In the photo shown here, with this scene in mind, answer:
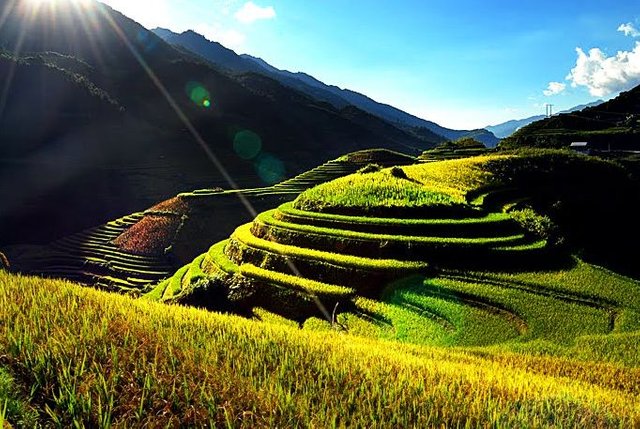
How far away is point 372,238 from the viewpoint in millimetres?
16812

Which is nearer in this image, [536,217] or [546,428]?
[546,428]

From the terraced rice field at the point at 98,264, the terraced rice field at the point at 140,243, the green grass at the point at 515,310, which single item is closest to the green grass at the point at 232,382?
the green grass at the point at 515,310

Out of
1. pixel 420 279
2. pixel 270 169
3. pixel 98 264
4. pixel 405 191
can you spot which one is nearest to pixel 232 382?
pixel 420 279

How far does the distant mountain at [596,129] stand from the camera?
190 ft

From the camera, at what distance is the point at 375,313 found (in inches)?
539

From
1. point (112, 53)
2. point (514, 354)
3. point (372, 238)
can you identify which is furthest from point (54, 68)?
point (514, 354)

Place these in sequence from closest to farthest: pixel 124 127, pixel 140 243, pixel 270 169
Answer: pixel 140 243 → pixel 270 169 → pixel 124 127

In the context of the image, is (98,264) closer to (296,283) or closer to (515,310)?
(296,283)

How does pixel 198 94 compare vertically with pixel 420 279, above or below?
above

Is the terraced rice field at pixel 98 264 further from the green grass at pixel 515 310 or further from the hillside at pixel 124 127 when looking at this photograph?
the green grass at pixel 515 310

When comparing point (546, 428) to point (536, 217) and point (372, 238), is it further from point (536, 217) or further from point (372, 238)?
point (536, 217)

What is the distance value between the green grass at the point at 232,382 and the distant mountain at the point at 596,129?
5651 centimetres

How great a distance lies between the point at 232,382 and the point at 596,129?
252 ft

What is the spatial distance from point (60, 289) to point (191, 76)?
139275 millimetres
